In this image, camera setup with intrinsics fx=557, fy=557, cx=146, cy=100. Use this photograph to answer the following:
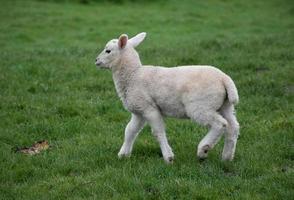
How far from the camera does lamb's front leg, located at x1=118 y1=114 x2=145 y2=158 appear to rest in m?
7.66

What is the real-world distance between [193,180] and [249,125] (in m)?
2.63

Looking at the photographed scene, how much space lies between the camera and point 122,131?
9055mm

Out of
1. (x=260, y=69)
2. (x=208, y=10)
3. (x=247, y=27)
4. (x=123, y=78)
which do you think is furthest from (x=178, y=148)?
(x=208, y=10)

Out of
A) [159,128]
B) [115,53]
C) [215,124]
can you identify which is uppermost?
[115,53]

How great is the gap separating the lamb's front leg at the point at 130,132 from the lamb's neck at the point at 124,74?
348mm

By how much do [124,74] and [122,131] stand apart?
1600 mm

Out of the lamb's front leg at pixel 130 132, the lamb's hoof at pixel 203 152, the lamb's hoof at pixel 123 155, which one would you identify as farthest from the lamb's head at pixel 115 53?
the lamb's hoof at pixel 203 152

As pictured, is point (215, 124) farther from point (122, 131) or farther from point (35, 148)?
point (35, 148)

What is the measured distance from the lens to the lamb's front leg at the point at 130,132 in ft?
25.1

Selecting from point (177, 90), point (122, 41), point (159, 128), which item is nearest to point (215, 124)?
point (177, 90)

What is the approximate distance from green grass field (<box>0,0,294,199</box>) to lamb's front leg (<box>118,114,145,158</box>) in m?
0.17

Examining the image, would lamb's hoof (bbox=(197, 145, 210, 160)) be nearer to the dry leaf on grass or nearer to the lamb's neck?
the lamb's neck

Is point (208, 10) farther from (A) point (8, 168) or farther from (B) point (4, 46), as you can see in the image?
(A) point (8, 168)

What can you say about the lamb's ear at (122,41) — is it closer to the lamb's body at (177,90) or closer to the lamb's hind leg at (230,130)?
the lamb's body at (177,90)
